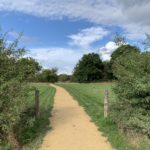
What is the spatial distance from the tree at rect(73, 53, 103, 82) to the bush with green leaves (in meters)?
84.2

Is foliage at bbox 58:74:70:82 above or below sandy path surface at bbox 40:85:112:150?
above

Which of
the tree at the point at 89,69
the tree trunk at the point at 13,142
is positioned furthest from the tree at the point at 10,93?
the tree at the point at 89,69

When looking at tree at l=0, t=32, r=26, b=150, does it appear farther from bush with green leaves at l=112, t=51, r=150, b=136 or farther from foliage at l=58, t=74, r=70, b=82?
foliage at l=58, t=74, r=70, b=82

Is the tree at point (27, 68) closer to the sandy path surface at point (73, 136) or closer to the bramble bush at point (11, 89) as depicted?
the bramble bush at point (11, 89)

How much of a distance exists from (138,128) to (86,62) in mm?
90057

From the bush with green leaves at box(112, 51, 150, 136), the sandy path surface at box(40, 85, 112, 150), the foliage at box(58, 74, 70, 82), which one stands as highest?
the foliage at box(58, 74, 70, 82)

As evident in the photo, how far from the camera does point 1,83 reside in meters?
11.0

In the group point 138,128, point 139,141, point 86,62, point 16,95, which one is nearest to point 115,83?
point 138,128

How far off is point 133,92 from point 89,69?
86.5m

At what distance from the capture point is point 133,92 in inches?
512

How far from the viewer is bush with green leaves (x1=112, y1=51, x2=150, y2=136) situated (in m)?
→ 12.4

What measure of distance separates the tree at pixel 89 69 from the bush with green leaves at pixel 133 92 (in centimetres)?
8419

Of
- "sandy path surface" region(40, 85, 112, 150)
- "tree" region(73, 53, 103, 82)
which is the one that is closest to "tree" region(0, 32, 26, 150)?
"sandy path surface" region(40, 85, 112, 150)

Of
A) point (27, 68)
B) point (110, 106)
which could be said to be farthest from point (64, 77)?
point (27, 68)
